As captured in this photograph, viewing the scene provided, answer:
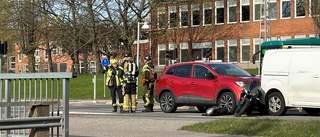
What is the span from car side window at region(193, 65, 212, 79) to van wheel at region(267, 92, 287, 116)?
7.53 ft

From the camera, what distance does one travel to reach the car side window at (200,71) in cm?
2159

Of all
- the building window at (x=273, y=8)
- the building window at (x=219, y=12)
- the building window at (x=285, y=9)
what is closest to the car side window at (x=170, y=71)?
the building window at (x=285, y=9)

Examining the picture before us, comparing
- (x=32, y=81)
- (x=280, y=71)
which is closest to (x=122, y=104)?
(x=280, y=71)

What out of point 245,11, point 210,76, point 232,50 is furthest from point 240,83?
point 232,50

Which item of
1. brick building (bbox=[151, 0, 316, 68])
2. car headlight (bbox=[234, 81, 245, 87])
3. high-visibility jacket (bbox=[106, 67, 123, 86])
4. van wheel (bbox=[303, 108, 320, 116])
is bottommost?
van wheel (bbox=[303, 108, 320, 116])

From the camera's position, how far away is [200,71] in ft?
71.3

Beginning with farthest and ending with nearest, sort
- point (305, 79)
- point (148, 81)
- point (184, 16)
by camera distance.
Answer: point (184, 16) < point (148, 81) < point (305, 79)

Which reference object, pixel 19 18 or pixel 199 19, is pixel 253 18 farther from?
pixel 19 18

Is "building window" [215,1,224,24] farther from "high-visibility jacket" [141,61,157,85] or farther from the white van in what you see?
the white van

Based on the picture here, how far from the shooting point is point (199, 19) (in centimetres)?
6269

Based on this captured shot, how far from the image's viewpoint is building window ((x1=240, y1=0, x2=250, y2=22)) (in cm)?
6241

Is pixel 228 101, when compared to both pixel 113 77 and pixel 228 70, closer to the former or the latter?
pixel 228 70

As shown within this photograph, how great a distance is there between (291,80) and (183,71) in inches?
155

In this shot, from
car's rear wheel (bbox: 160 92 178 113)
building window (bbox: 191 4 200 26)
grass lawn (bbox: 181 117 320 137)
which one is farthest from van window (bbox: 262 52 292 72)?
building window (bbox: 191 4 200 26)
